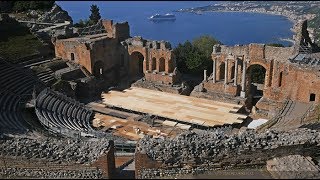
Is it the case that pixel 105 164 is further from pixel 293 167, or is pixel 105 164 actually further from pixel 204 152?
pixel 293 167

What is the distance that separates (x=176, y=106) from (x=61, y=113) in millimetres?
9302

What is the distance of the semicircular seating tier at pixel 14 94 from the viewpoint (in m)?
22.7

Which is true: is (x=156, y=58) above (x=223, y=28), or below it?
below

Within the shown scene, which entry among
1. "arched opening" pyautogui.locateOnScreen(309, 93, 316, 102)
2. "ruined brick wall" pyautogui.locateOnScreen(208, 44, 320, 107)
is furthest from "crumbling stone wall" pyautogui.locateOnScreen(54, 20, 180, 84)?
"arched opening" pyautogui.locateOnScreen(309, 93, 316, 102)

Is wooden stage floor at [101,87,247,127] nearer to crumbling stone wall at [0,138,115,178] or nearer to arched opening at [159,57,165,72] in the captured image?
arched opening at [159,57,165,72]

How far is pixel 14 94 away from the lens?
28.3 m

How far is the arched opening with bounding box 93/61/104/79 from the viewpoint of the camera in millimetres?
36812

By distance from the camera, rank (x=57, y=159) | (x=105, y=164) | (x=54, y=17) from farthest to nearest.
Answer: (x=54, y=17) < (x=57, y=159) < (x=105, y=164)

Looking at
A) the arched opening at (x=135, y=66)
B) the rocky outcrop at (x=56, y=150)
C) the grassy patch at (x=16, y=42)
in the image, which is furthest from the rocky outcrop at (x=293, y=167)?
the grassy patch at (x=16, y=42)

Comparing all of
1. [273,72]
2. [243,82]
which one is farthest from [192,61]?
[273,72]

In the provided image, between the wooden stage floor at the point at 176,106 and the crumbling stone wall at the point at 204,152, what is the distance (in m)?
11.1

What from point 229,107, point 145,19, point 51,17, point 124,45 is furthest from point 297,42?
point 145,19

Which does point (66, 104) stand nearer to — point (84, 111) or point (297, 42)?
point (84, 111)

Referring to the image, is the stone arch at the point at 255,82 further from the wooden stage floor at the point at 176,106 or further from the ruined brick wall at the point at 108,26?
the ruined brick wall at the point at 108,26
